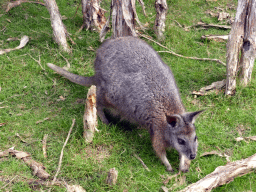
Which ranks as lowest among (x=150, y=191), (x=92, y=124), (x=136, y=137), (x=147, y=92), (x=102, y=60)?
(x=150, y=191)

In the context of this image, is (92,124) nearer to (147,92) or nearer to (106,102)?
(106,102)

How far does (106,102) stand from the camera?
473 cm

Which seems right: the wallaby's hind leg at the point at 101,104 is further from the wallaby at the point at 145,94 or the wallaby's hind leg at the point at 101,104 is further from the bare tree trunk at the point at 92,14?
the bare tree trunk at the point at 92,14

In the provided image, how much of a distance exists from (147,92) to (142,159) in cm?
103

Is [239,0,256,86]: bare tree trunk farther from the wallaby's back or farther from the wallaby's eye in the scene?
the wallaby's eye

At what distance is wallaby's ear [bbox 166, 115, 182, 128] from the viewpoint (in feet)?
12.7

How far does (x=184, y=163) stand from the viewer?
418 cm

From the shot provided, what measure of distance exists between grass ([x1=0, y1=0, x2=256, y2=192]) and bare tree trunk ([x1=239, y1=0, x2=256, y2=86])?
0.83 ft

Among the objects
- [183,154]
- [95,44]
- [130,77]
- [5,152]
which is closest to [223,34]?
[95,44]

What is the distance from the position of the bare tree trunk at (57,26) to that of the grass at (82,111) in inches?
7.2

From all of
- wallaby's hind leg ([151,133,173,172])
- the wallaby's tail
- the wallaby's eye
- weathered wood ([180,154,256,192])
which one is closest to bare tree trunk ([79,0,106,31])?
the wallaby's tail

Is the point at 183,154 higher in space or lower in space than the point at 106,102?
lower

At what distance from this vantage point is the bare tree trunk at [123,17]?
5.56 metres

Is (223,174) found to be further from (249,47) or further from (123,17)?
(123,17)
